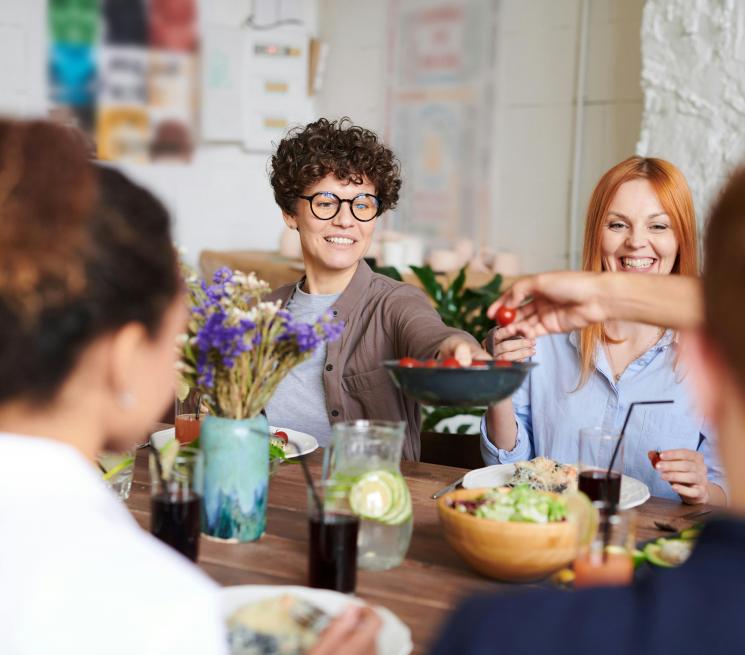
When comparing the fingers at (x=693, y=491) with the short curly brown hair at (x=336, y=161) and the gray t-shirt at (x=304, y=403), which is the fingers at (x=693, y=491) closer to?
the gray t-shirt at (x=304, y=403)

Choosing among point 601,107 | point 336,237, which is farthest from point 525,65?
point 336,237

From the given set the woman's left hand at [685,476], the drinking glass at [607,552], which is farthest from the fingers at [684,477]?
the drinking glass at [607,552]

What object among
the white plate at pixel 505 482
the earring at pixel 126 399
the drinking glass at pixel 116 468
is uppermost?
the earring at pixel 126 399

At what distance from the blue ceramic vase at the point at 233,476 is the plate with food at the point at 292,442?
0.46 m

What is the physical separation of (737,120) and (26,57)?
3.46m

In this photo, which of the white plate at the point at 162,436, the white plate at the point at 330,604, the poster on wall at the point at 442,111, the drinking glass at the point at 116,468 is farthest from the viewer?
the poster on wall at the point at 442,111

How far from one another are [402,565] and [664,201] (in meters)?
1.21

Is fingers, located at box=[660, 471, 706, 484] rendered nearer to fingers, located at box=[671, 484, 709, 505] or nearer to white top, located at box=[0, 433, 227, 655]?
fingers, located at box=[671, 484, 709, 505]

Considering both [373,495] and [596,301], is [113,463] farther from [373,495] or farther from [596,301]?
[596,301]

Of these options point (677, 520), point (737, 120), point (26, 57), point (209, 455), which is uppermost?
point (26, 57)

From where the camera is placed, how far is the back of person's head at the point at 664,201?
224cm

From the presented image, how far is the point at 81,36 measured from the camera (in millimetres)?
5105

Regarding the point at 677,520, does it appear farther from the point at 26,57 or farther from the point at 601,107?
the point at 26,57

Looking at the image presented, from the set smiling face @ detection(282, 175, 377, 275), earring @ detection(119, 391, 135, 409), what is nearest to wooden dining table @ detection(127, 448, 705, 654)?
earring @ detection(119, 391, 135, 409)
